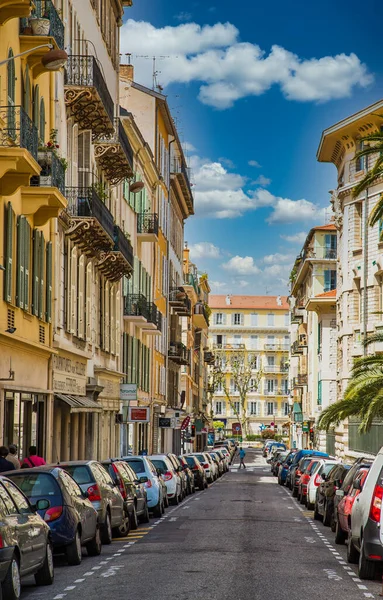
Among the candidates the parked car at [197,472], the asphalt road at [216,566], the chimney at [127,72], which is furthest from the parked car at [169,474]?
the chimney at [127,72]

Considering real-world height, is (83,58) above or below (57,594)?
above

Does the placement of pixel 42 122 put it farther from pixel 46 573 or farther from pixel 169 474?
pixel 46 573

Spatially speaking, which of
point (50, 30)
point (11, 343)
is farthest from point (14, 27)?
point (11, 343)

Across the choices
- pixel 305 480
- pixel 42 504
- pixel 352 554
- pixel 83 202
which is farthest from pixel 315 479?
pixel 42 504

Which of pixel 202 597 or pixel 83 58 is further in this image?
pixel 83 58

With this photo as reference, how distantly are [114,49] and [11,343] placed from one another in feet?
71.2

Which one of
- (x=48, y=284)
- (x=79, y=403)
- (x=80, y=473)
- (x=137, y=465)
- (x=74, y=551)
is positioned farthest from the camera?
(x=79, y=403)

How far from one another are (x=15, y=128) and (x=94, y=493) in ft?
25.7

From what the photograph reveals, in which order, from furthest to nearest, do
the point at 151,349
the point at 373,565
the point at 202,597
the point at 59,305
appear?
1. the point at 151,349
2. the point at 59,305
3. the point at 373,565
4. the point at 202,597

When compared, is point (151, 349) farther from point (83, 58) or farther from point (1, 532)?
point (1, 532)


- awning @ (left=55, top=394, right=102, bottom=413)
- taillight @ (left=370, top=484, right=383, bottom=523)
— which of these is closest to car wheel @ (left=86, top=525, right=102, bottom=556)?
taillight @ (left=370, top=484, right=383, bottom=523)

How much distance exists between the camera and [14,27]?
2653cm

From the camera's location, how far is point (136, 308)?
5078cm

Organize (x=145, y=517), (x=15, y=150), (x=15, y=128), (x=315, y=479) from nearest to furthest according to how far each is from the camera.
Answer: (x=15, y=150) < (x=15, y=128) < (x=145, y=517) < (x=315, y=479)
